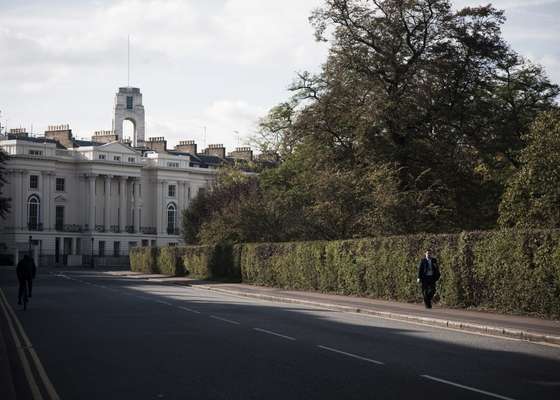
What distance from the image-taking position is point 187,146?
487 ft

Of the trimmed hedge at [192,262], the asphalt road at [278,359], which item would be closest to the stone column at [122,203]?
the trimmed hedge at [192,262]

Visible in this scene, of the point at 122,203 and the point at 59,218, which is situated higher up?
the point at 122,203

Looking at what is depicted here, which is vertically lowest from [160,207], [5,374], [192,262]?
[5,374]

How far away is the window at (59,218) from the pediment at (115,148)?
10.6 metres

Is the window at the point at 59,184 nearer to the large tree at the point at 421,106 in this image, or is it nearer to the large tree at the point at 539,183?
the large tree at the point at 421,106

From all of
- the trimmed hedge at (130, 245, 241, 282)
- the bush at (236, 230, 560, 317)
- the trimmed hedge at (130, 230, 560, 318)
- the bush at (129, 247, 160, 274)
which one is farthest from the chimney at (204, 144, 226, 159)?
the bush at (236, 230, 560, 317)

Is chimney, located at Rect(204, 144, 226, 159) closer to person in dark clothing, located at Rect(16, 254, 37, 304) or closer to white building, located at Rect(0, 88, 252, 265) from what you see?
white building, located at Rect(0, 88, 252, 265)

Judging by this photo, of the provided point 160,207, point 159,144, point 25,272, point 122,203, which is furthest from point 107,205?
point 25,272

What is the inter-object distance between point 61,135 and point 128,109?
61.6 ft

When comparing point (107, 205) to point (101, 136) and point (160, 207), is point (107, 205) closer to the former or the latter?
point (160, 207)

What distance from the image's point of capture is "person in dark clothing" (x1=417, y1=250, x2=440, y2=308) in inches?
1098

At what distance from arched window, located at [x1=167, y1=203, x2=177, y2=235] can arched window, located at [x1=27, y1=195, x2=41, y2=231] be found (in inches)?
907

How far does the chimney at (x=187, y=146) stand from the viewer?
148m

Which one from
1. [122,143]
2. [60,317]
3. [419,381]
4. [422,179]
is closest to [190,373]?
[419,381]
